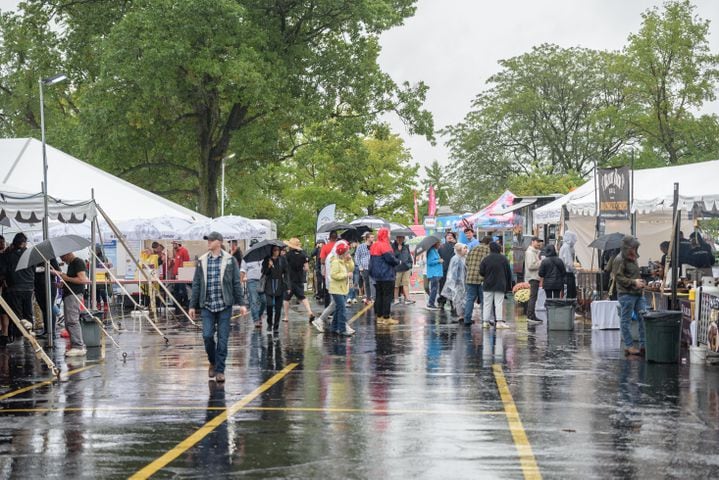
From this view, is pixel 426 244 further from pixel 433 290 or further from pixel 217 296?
pixel 217 296

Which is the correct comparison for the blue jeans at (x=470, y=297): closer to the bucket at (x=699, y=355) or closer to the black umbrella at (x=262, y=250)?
the black umbrella at (x=262, y=250)

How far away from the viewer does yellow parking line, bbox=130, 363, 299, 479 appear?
7813 mm

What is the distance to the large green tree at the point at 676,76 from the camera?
5441 cm

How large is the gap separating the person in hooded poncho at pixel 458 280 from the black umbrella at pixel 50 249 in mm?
9701

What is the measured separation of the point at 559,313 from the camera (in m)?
20.0

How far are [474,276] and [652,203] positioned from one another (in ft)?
17.1

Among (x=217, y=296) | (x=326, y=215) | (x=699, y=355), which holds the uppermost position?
(x=326, y=215)

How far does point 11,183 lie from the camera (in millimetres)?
20906

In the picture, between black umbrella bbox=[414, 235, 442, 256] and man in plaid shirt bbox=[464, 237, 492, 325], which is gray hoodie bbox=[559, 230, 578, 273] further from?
man in plaid shirt bbox=[464, 237, 492, 325]

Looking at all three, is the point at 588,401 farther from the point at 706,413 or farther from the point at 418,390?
the point at 418,390

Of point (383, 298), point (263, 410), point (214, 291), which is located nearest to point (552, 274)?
point (383, 298)

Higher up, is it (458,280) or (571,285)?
(458,280)

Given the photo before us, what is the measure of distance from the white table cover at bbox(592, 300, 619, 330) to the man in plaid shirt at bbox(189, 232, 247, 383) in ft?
31.0

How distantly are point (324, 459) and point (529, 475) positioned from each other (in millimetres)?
1609
